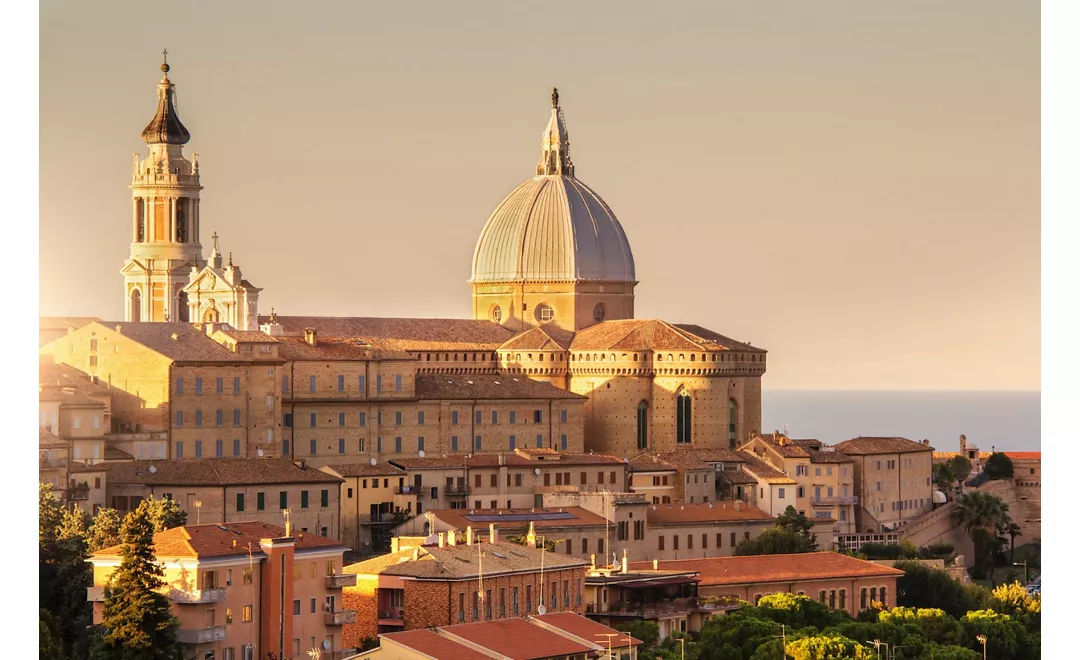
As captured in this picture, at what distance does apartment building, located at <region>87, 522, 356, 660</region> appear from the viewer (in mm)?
40906

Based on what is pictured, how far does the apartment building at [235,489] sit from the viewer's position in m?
51.8

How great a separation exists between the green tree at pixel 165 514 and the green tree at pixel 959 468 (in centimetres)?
3135

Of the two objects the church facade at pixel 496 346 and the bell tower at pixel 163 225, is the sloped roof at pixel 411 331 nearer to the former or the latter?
the church facade at pixel 496 346

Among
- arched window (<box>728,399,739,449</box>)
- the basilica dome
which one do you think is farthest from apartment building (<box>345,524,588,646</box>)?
the basilica dome

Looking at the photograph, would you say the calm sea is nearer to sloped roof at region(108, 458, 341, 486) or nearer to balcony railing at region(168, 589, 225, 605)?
sloped roof at region(108, 458, 341, 486)

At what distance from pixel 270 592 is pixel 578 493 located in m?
17.9

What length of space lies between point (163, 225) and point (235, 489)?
16.9m

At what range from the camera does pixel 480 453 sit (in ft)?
207

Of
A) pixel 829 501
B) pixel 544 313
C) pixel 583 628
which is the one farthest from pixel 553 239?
pixel 583 628

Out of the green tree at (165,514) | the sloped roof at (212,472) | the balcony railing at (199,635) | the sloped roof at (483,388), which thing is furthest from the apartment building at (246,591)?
the sloped roof at (483,388)

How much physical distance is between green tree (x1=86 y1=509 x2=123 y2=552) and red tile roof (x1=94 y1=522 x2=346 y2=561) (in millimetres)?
1949

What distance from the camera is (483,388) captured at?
64375 mm

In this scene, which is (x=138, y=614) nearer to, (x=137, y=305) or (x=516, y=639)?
(x=516, y=639)
